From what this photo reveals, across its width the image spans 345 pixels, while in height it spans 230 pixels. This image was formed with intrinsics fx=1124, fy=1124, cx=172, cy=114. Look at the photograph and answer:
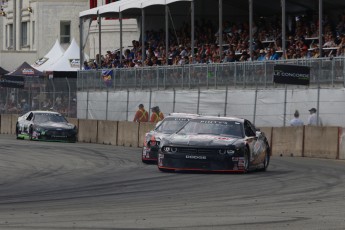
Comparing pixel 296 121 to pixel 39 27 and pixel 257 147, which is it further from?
pixel 39 27

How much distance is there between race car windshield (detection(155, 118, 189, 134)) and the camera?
2703 cm

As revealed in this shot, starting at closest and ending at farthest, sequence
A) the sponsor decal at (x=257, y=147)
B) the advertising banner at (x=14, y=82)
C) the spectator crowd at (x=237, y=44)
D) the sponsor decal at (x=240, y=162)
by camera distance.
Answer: the sponsor decal at (x=240, y=162), the sponsor decal at (x=257, y=147), the spectator crowd at (x=237, y=44), the advertising banner at (x=14, y=82)

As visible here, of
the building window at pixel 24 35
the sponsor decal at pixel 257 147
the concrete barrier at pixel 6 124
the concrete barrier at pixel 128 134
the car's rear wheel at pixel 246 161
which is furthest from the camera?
the building window at pixel 24 35

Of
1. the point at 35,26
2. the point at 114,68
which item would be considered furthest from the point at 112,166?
the point at 35,26

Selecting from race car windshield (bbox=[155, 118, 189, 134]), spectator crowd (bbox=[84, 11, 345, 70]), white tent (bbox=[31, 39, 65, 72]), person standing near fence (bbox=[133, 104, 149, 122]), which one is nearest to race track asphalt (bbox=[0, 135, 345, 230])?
race car windshield (bbox=[155, 118, 189, 134])

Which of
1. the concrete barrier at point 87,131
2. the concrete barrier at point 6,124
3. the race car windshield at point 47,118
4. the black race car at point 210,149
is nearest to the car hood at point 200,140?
the black race car at point 210,149

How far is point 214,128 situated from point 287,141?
9371mm

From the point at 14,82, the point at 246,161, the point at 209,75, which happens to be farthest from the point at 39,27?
the point at 246,161

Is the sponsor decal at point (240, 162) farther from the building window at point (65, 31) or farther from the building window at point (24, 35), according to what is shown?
the building window at point (24, 35)

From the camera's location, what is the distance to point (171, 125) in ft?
89.7

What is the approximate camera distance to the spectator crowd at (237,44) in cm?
3662

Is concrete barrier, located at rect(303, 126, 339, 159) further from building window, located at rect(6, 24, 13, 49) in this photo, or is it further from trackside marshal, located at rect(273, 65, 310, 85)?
building window, located at rect(6, 24, 13, 49)

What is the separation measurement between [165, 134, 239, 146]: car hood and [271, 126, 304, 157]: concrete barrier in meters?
9.35

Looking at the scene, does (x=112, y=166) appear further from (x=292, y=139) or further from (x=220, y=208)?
(x=220, y=208)
